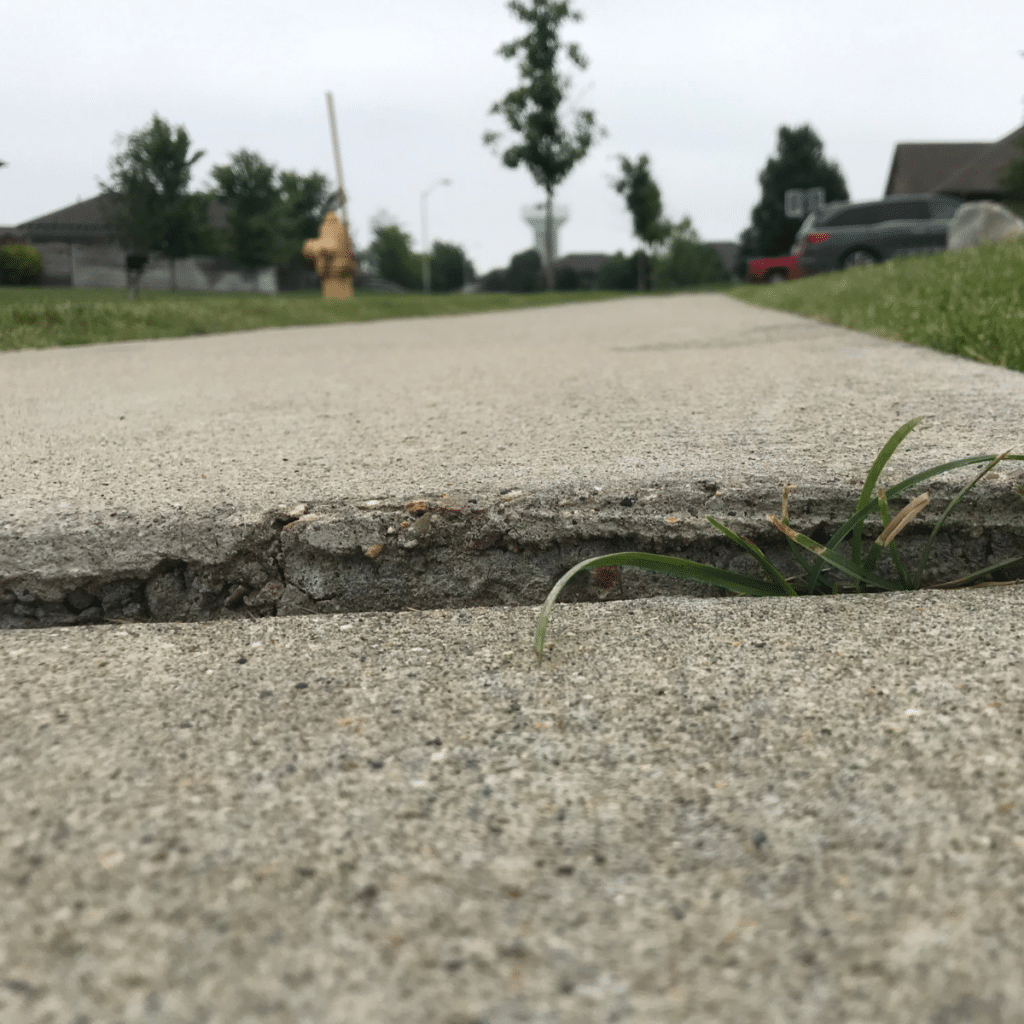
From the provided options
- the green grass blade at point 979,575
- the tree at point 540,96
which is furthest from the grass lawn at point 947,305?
the tree at point 540,96

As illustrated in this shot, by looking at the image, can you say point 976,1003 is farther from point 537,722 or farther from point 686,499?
point 686,499

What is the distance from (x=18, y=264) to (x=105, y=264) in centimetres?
390

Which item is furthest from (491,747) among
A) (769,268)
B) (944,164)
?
(944,164)

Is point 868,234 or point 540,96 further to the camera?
point 540,96

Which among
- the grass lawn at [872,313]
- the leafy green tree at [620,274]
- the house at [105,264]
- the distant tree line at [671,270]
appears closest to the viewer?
the grass lawn at [872,313]

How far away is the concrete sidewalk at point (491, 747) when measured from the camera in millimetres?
636

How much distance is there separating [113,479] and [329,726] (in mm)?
982

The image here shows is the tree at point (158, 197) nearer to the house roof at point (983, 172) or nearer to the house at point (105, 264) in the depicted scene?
the house at point (105, 264)

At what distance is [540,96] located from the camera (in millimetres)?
30250

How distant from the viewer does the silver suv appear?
51.1ft

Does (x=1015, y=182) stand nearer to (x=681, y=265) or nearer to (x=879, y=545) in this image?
(x=879, y=545)

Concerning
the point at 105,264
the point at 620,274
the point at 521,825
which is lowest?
the point at 521,825

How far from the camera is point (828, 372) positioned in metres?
3.00

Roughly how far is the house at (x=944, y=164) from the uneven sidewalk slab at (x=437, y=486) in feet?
133
